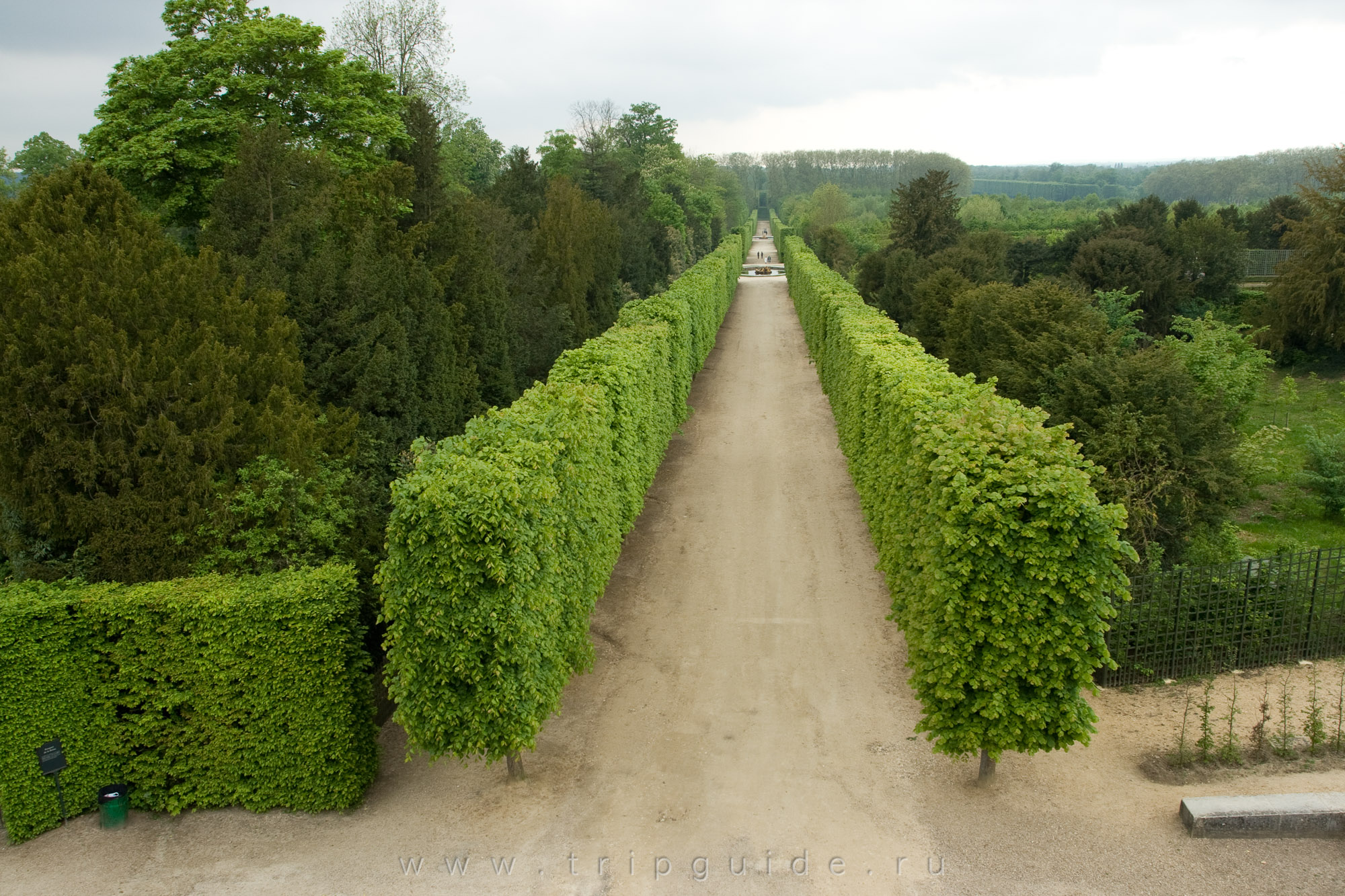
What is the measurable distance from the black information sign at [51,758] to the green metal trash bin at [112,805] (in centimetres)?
50

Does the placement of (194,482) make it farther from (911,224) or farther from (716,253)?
(716,253)

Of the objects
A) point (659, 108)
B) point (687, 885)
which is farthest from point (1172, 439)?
point (659, 108)

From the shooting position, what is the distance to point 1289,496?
58.3ft

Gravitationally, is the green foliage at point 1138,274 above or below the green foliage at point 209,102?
below

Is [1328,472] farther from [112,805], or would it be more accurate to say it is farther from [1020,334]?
[112,805]

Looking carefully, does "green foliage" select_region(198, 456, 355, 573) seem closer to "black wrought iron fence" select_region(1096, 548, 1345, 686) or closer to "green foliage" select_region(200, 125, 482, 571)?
"green foliage" select_region(200, 125, 482, 571)

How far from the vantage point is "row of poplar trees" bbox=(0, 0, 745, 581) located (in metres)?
11.3

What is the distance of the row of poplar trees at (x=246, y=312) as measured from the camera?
11336 millimetres

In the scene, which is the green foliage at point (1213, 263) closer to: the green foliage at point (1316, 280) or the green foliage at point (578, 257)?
the green foliage at point (1316, 280)

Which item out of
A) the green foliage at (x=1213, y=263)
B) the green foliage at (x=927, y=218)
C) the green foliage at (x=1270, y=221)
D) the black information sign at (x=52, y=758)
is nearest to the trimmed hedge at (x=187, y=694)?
the black information sign at (x=52, y=758)

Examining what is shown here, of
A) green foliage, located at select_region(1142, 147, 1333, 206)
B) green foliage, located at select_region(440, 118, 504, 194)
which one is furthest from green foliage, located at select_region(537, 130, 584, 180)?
green foliage, located at select_region(1142, 147, 1333, 206)

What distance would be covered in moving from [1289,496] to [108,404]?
21.0 m

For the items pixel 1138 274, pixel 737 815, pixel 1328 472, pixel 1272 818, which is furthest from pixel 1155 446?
pixel 1138 274

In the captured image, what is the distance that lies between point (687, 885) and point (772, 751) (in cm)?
226
